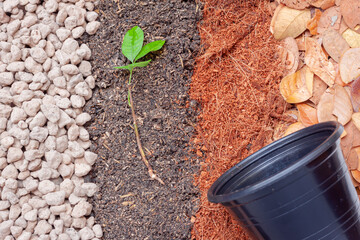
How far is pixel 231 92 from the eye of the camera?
1.37 metres

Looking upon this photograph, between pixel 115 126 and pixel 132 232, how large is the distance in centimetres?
40

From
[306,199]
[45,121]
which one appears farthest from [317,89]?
[45,121]

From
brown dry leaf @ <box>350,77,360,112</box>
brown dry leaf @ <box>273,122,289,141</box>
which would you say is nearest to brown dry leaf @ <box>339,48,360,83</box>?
brown dry leaf @ <box>350,77,360,112</box>

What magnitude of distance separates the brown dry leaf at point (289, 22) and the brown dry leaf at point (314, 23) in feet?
0.05

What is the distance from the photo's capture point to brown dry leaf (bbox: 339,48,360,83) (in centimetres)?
123

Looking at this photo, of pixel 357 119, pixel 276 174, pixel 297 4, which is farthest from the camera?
pixel 297 4

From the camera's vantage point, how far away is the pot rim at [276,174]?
0.92m

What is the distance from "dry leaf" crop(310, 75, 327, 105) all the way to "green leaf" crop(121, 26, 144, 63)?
647mm

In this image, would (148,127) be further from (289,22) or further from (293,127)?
(289,22)

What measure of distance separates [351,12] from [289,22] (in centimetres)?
21

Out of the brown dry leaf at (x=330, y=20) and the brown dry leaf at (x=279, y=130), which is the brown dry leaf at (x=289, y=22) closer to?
the brown dry leaf at (x=330, y=20)

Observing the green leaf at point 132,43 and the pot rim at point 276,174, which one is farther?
the green leaf at point 132,43

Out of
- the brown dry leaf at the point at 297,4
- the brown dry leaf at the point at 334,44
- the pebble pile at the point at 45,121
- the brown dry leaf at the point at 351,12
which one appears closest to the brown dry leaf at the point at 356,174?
the brown dry leaf at the point at 334,44

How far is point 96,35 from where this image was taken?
1454mm
